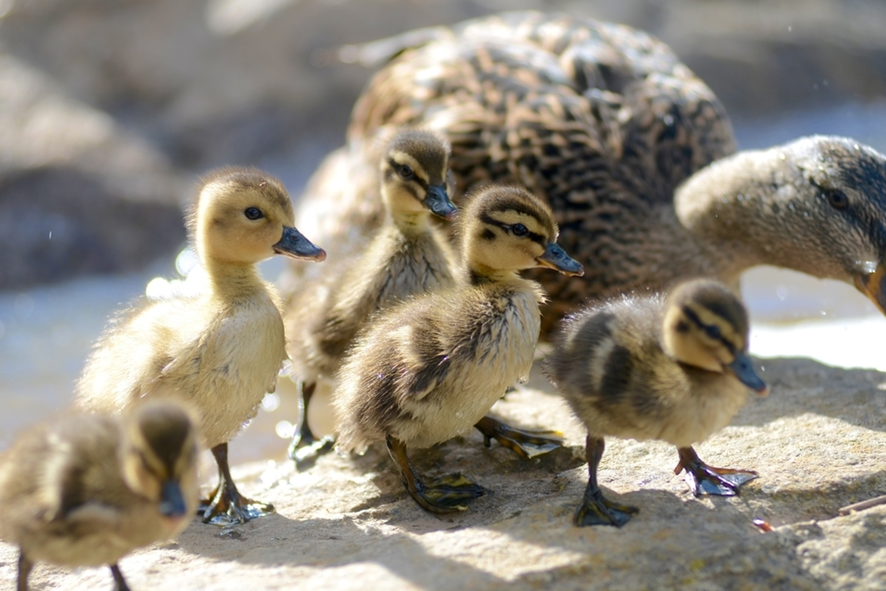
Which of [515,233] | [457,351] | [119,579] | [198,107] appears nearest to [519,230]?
[515,233]

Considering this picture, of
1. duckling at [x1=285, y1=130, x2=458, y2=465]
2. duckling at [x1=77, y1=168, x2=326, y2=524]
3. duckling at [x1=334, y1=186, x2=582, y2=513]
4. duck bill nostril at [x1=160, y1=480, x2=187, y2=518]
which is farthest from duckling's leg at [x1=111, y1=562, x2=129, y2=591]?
duckling at [x1=285, y1=130, x2=458, y2=465]

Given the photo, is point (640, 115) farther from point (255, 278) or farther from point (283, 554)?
point (283, 554)

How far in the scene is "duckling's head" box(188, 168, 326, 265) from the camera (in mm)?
3395

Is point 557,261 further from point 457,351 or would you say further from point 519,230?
point 457,351

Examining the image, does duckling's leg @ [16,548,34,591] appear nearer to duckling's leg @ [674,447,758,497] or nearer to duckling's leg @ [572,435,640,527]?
duckling's leg @ [572,435,640,527]

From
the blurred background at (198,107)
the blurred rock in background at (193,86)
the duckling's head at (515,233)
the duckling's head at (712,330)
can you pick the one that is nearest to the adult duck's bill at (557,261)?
the duckling's head at (515,233)

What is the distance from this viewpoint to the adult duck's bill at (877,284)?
13.3ft

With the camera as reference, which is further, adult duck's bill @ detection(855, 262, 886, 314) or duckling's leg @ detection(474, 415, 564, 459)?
adult duck's bill @ detection(855, 262, 886, 314)

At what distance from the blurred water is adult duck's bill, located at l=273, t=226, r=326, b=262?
5.26 feet

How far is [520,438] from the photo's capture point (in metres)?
3.73

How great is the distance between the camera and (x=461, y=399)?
320cm

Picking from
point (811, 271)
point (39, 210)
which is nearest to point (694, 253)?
point (811, 271)

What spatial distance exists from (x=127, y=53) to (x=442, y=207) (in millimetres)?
6656

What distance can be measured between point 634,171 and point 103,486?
10.3 feet
